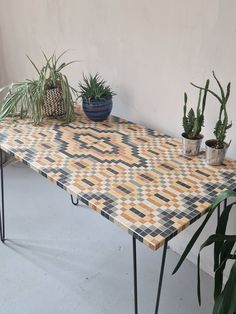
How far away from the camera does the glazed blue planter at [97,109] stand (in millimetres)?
1676

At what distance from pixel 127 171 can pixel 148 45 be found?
2.15 feet

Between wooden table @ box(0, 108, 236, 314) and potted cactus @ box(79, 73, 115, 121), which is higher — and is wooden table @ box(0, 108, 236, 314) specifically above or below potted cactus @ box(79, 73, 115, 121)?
below

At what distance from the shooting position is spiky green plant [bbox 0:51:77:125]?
167cm

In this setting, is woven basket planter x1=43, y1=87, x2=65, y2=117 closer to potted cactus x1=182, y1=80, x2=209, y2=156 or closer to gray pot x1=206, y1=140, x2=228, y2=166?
potted cactus x1=182, y1=80, x2=209, y2=156

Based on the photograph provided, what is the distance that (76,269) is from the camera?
1.75 metres

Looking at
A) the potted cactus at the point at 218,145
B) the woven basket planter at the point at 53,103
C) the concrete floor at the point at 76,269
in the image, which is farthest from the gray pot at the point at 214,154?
the woven basket planter at the point at 53,103

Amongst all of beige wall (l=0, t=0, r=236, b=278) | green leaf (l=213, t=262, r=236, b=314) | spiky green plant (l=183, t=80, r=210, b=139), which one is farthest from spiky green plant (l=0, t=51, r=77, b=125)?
green leaf (l=213, t=262, r=236, b=314)

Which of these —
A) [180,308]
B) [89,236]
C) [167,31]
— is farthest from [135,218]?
[89,236]

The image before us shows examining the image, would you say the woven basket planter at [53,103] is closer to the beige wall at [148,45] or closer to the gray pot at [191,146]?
the beige wall at [148,45]

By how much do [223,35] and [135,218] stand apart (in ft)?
2.62

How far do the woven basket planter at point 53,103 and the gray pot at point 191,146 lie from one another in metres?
0.71

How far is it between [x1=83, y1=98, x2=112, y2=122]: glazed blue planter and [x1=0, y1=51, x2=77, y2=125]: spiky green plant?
10 centimetres

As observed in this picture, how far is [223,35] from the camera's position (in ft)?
4.25

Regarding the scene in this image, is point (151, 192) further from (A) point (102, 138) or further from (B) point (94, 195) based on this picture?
(A) point (102, 138)
